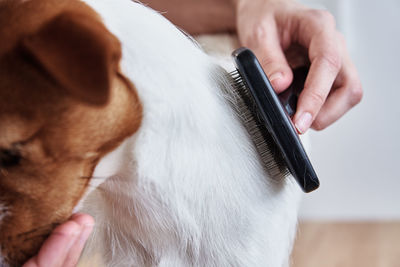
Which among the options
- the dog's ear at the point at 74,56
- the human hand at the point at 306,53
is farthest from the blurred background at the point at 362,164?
the dog's ear at the point at 74,56

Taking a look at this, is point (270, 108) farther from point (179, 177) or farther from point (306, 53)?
point (306, 53)

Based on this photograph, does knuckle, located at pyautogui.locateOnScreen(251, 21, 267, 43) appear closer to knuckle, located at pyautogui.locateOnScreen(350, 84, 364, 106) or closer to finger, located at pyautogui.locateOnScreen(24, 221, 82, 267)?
knuckle, located at pyautogui.locateOnScreen(350, 84, 364, 106)

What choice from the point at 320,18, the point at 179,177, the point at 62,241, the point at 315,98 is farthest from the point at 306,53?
the point at 62,241

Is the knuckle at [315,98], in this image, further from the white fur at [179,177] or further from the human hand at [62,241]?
the human hand at [62,241]

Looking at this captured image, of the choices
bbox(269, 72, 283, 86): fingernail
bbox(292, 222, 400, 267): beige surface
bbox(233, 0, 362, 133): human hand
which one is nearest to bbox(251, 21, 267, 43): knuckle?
bbox(233, 0, 362, 133): human hand

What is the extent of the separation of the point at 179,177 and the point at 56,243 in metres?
0.13

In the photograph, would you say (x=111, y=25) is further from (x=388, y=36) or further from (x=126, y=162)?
(x=388, y=36)

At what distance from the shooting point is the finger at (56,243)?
0.43m

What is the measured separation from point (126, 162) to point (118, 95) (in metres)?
0.06

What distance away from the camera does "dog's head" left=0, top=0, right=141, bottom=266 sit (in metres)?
0.34

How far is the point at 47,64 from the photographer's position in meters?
0.34

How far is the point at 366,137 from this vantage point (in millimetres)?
1329

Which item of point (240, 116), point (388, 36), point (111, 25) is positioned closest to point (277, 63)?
point (240, 116)

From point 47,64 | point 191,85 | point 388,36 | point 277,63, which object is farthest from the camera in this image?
point 388,36
